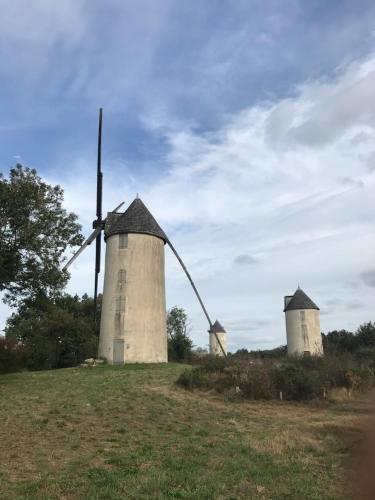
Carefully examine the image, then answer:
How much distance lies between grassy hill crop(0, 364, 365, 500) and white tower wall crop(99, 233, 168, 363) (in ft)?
27.8

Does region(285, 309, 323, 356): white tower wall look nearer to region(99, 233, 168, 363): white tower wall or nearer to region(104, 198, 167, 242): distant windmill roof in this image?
region(104, 198, 167, 242): distant windmill roof

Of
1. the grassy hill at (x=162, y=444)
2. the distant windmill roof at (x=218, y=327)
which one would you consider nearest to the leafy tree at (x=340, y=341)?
the distant windmill roof at (x=218, y=327)

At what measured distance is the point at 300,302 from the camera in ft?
168

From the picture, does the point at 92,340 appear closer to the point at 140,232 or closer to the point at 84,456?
the point at 140,232

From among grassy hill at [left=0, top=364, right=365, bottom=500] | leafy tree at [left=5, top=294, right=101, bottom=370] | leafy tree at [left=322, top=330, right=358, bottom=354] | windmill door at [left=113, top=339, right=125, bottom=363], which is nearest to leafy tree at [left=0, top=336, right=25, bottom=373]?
leafy tree at [left=5, top=294, right=101, bottom=370]

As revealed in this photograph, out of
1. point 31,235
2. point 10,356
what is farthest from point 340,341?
point 31,235

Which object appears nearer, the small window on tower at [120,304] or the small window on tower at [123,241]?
the small window on tower at [120,304]

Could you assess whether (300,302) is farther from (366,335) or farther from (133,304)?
(133,304)

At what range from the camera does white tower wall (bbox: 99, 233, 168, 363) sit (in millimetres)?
29344

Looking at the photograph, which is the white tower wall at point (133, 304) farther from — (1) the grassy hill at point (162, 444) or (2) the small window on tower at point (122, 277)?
(1) the grassy hill at point (162, 444)

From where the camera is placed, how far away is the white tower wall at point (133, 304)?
2934 cm

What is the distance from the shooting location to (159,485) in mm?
8398

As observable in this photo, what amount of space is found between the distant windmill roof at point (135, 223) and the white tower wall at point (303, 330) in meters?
23.6

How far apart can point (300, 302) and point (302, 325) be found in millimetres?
2569
